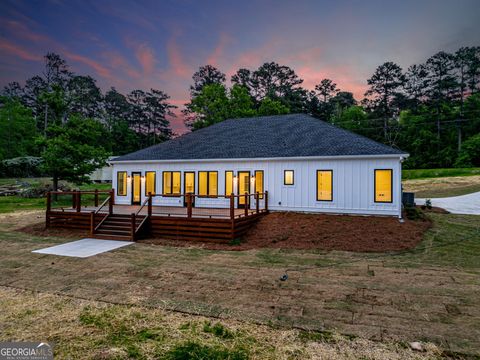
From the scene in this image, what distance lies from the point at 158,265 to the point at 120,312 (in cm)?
286

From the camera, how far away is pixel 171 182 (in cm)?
1644

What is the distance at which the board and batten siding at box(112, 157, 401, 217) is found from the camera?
12445mm

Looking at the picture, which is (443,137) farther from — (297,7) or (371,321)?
(371,321)

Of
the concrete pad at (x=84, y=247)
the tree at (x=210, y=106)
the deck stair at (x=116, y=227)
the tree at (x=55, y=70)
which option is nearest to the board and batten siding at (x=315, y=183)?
the deck stair at (x=116, y=227)

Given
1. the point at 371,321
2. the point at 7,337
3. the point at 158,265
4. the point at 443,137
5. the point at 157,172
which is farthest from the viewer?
the point at 443,137

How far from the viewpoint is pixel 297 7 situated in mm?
18641

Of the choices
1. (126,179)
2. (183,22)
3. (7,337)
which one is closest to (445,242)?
(7,337)

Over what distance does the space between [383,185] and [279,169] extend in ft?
16.2

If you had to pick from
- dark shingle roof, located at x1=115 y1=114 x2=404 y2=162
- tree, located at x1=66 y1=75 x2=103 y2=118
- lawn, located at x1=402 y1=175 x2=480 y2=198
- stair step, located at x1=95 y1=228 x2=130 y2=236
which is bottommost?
stair step, located at x1=95 y1=228 x2=130 y2=236

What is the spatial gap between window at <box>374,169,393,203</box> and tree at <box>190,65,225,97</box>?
140ft

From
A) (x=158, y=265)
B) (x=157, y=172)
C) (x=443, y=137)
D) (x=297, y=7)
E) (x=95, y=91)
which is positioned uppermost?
(x=95, y=91)

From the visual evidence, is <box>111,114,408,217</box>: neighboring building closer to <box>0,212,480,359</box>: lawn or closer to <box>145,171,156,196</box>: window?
<box>145,171,156,196</box>: window

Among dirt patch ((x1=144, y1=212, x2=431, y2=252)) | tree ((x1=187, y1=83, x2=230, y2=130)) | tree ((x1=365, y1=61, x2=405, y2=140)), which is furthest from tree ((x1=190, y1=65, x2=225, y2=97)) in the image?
dirt patch ((x1=144, y1=212, x2=431, y2=252))

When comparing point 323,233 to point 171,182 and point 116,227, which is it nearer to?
point 116,227
